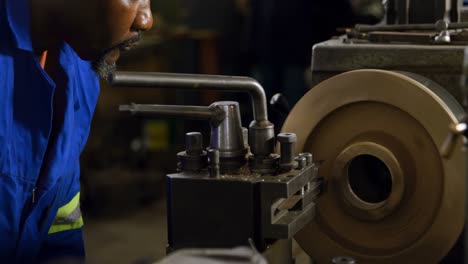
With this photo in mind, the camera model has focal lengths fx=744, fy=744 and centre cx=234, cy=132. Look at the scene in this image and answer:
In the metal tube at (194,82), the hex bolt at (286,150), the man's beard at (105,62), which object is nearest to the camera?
the metal tube at (194,82)

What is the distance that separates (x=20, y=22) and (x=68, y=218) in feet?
1.58

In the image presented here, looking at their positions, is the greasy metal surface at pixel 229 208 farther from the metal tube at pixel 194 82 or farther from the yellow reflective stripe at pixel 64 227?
the yellow reflective stripe at pixel 64 227

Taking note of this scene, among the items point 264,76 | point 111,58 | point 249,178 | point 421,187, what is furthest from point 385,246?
point 264,76

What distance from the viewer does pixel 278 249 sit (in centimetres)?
112

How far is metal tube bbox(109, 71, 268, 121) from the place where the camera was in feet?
3.29

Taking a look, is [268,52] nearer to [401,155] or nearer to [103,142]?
[103,142]

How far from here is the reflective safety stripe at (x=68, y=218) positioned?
68.1 inches

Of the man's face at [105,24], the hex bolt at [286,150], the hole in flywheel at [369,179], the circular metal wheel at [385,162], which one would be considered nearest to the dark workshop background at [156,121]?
the man's face at [105,24]

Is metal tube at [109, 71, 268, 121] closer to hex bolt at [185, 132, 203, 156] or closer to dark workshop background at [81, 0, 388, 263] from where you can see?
hex bolt at [185, 132, 203, 156]

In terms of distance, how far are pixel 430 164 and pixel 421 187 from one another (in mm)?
39

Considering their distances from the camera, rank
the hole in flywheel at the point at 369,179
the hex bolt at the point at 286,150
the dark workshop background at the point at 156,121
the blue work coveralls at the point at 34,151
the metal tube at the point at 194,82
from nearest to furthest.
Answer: the metal tube at the point at 194,82
the hex bolt at the point at 286,150
the hole in flywheel at the point at 369,179
the blue work coveralls at the point at 34,151
the dark workshop background at the point at 156,121

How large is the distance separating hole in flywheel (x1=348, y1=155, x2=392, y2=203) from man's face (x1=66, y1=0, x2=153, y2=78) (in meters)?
0.56

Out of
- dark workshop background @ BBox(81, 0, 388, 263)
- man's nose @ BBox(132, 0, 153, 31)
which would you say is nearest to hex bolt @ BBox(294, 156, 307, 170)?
man's nose @ BBox(132, 0, 153, 31)

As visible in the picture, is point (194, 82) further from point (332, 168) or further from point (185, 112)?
point (332, 168)
